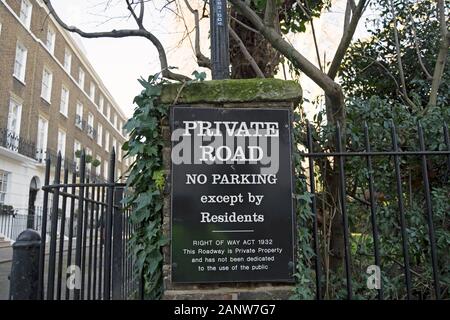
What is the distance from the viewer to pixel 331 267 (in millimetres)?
4660

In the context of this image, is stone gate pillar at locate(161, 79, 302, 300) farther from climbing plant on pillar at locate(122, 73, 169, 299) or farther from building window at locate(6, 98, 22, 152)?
building window at locate(6, 98, 22, 152)

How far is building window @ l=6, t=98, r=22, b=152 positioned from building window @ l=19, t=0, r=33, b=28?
14.3 ft

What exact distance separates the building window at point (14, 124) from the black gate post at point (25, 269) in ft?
57.1

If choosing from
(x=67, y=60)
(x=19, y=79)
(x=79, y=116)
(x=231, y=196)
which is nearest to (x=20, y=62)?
(x=19, y=79)

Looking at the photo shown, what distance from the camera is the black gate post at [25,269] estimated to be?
2.91 m

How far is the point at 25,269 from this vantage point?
2.97 meters

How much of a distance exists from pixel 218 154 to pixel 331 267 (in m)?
2.68

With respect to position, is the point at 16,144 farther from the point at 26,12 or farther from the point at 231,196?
the point at 231,196

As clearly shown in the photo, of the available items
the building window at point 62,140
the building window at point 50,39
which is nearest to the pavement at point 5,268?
the building window at point 62,140

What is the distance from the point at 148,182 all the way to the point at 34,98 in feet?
68.0

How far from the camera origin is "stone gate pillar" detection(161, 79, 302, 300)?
2633 millimetres

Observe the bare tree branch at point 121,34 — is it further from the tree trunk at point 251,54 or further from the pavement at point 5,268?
the pavement at point 5,268
